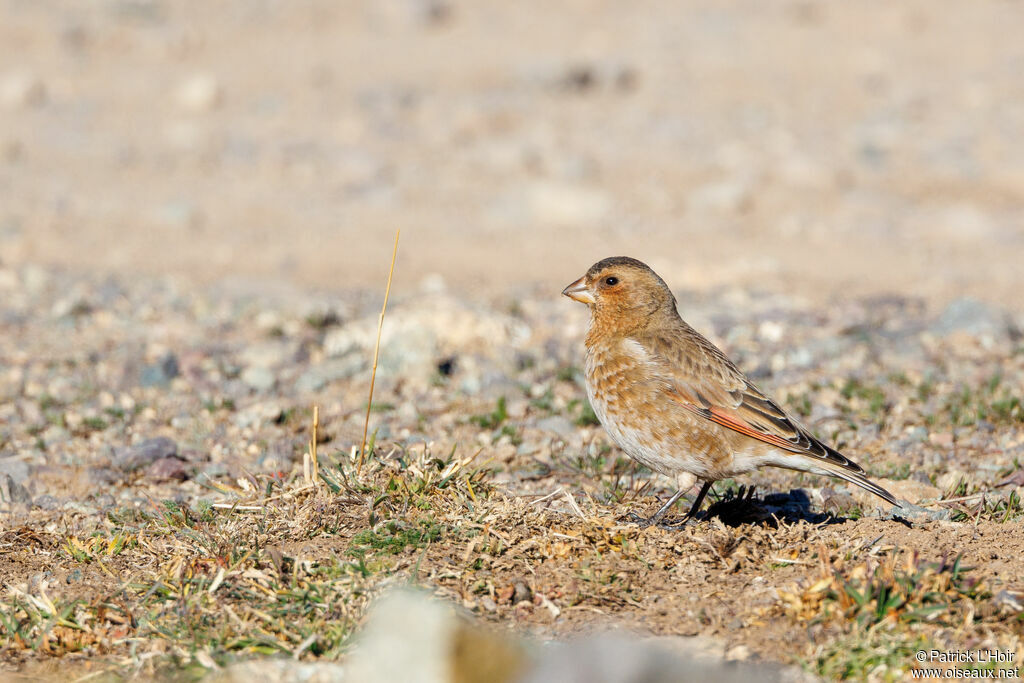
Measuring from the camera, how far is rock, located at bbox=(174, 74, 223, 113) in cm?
1620

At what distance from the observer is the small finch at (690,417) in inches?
186

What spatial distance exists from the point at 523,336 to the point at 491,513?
3.67 meters

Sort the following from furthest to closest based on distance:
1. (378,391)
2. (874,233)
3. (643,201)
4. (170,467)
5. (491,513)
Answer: (643,201) < (874,233) < (378,391) < (170,467) < (491,513)

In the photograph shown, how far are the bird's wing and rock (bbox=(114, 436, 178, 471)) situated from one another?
8.39 feet

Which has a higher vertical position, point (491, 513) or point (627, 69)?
point (627, 69)

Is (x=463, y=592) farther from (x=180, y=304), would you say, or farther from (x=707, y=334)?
(x=180, y=304)

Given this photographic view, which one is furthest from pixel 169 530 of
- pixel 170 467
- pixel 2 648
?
pixel 170 467

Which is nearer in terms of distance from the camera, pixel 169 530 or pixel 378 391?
pixel 169 530

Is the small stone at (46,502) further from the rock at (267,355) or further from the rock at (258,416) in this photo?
the rock at (267,355)

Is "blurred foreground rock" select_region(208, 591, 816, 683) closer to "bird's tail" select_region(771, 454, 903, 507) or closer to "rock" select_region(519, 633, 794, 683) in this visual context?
"rock" select_region(519, 633, 794, 683)

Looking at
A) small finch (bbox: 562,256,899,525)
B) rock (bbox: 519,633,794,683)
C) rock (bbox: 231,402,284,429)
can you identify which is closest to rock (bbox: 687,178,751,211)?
rock (bbox: 231,402,284,429)

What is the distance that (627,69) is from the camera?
17.1m

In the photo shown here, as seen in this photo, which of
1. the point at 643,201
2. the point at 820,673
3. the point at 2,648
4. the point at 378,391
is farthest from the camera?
the point at 643,201

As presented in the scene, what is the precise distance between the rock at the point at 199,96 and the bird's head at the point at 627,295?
39.5ft
